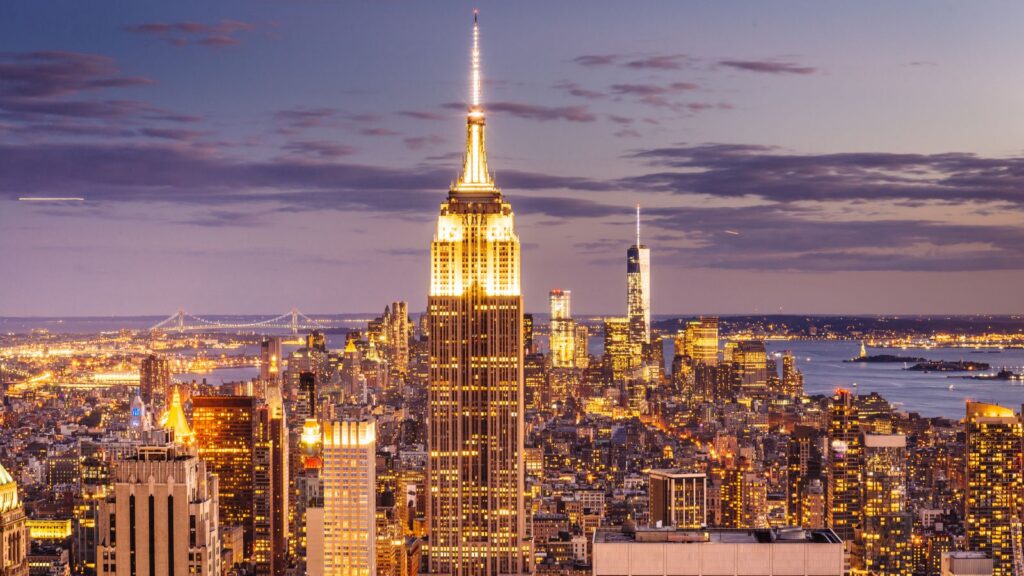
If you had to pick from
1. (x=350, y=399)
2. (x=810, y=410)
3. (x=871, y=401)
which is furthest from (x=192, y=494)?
(x=810, y=410)

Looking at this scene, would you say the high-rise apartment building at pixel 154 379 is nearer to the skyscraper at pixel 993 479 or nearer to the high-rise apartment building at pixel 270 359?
the high-rise apartment building at pixel 270 359

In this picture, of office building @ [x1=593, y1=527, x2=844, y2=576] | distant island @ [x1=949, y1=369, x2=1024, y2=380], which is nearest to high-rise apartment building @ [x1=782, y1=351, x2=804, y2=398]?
distant island @ [x1=949, y1=369, x2=1024, y2=380]

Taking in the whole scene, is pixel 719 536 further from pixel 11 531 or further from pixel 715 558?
pixel 11 531

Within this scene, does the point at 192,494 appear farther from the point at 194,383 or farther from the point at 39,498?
the point at 194,383

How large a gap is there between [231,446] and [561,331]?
12.1 metres

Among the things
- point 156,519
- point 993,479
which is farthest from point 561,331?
point 156,519

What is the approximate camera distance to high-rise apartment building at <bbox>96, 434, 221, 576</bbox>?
13.1 m

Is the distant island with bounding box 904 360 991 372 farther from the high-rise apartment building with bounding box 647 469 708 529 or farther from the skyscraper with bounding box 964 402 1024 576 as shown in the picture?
the high-rise apartment building with bounding box 647 469 708 529

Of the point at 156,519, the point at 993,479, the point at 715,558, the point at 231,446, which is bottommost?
the point at 993,479

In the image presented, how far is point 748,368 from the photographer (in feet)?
146

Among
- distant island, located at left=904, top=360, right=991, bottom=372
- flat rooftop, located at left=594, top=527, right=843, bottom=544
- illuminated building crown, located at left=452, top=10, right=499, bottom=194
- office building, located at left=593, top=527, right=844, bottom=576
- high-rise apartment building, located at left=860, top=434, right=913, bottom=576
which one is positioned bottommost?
high-rise apartment building, located at left=860, top=434, right=913, bottom=576

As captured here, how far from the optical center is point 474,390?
24.0 metres

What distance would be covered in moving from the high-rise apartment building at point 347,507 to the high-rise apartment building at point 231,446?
2779mm

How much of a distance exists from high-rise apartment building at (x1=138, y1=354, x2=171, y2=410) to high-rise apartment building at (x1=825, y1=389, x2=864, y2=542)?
13.3 m
